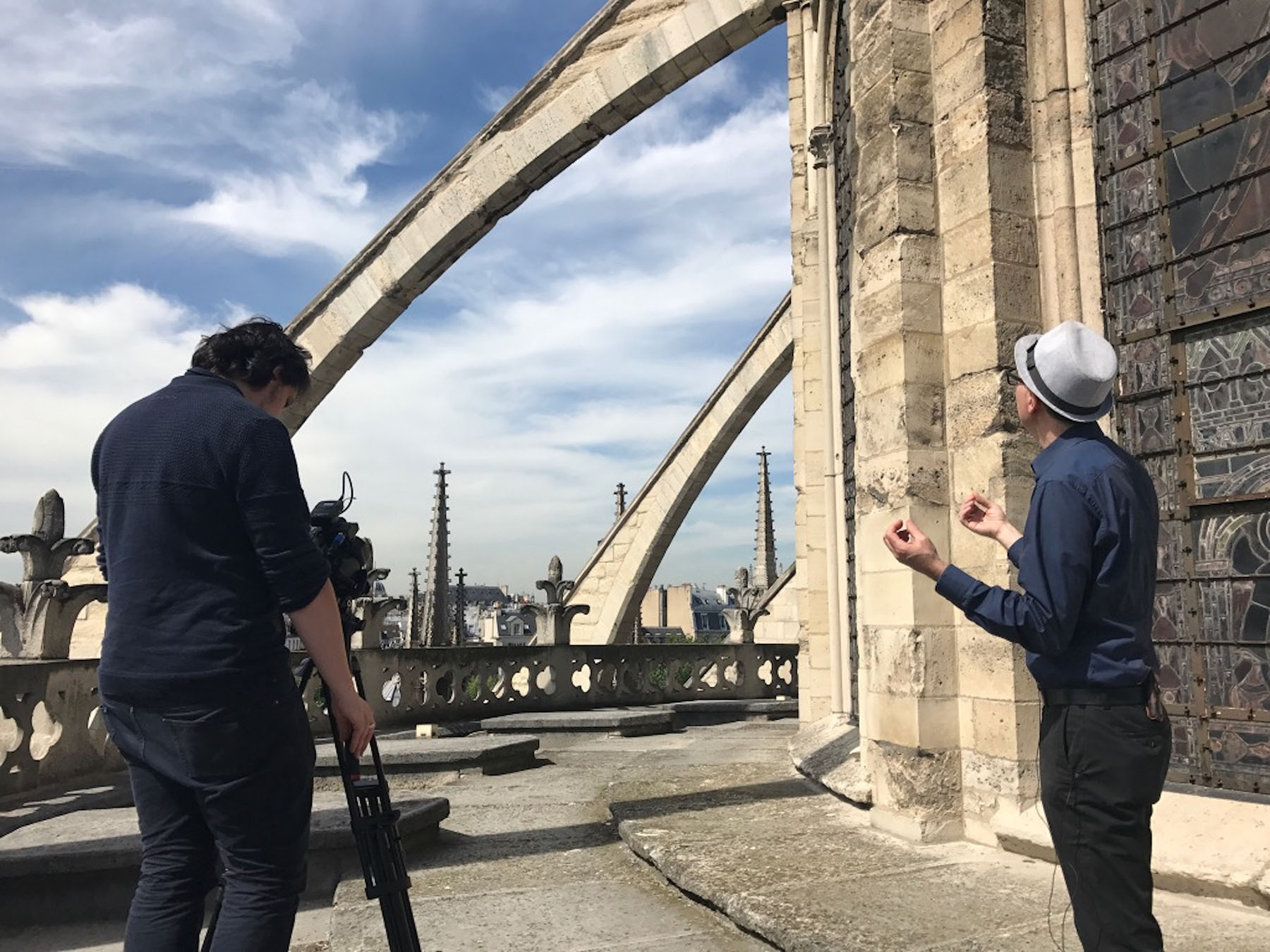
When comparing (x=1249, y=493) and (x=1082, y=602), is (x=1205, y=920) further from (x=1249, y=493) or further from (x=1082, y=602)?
(x=1082, y=602)

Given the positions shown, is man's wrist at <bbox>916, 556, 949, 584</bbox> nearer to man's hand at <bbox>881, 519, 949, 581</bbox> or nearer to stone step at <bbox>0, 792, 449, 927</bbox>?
man's hand at <bbox>881, 519, 949, 581</bbox>

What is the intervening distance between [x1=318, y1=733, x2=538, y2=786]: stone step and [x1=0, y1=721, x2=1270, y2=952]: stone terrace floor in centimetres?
88

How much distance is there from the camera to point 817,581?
24.0 feet

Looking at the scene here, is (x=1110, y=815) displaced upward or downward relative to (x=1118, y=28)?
downward

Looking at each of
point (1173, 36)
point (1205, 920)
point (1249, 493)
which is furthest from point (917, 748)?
point (1173, 36)

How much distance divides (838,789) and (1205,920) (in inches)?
69.2

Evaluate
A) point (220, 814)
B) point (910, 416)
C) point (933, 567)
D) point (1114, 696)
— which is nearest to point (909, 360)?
point (910, 416)

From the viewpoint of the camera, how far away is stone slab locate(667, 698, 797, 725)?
32.2ft

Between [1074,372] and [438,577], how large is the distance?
2456 centimetres

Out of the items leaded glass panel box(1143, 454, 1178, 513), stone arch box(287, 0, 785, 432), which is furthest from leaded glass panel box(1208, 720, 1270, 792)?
stone arch box(287, 0, 785, 432)

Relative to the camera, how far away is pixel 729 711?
9.91 meters

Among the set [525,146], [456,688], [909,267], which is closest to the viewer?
[909,267]

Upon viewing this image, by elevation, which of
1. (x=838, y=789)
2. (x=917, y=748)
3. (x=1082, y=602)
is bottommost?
(x=838, y=789)

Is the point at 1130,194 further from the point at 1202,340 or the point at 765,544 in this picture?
the point at 765,544
